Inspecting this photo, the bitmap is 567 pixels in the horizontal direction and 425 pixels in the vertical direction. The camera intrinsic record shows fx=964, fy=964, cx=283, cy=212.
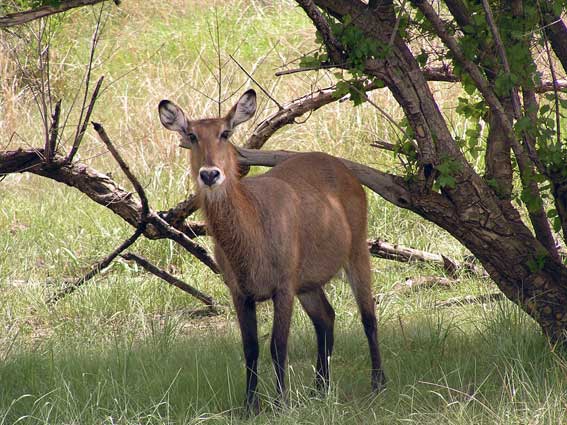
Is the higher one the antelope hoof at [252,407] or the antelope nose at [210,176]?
the antelope nose at [210,176]

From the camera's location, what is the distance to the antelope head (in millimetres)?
4633

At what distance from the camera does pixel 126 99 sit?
10758mm

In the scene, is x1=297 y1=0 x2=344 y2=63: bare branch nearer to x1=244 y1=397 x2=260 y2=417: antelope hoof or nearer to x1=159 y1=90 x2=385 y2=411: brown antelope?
x1=159 y1=90 x2=385 y2=411: brown antelope

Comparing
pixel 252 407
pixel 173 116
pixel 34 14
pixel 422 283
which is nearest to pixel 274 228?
pixel 173 116

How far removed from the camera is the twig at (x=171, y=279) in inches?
246

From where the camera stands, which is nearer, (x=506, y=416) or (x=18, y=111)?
(x=506, y=416)

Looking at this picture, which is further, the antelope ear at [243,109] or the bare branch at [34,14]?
the antelope ear at [243,109]

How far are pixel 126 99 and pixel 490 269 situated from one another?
6.47 metres

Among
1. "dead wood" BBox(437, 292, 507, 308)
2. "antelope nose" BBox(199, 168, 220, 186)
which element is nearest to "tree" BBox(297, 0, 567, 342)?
"antelope nose" BBox(199, 168, 220, 186)

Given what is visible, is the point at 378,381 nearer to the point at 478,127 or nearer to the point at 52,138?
the point at 478,127

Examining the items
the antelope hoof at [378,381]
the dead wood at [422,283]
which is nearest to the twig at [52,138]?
the antelope hoof at [378,381]

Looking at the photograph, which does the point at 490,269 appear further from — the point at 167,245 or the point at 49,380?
the point at 167,245

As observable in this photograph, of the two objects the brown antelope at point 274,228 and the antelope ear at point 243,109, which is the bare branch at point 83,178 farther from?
the antelope ear at point 243,109

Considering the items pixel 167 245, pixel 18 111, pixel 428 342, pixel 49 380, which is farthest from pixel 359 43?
pixel 18 111
